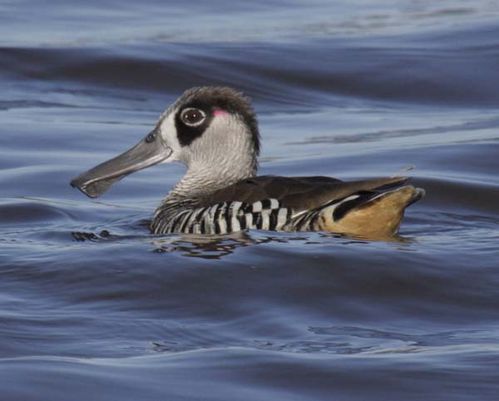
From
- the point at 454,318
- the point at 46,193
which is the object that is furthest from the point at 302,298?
the point at 46,193

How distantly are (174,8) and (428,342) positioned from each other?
1369 centimetres

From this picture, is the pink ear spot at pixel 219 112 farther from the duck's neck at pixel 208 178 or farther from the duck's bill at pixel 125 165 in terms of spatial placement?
the duck's bill at pixel 125 165

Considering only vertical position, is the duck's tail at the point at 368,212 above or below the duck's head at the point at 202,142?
below

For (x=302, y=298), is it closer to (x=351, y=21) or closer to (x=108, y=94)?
(x=108, y=94)

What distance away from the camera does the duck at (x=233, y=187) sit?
10.5 meters

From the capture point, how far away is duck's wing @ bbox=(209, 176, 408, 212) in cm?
1045

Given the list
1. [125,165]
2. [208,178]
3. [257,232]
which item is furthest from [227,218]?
[125,165]

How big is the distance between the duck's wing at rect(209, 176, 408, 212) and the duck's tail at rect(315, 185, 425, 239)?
0.17 feet

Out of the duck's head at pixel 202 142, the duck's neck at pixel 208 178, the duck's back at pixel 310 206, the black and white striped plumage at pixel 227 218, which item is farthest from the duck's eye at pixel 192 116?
the duck's back at pixel 310 206

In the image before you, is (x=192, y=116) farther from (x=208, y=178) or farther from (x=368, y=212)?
(x=368, y=212)

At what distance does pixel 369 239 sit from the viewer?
10.7 metres

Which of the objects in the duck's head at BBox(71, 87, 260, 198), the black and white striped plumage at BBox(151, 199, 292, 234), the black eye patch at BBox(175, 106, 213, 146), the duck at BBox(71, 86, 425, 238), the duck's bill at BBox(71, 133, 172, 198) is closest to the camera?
the duck at BBox(71, 86, 425, 238)

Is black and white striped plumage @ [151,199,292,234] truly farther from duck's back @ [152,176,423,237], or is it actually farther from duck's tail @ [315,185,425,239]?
duck's tail @ [315,185,425,239]

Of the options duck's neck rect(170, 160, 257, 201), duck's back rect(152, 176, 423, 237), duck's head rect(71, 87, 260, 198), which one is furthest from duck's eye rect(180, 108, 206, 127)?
duck's back rect(152, 176, 423, 237)
